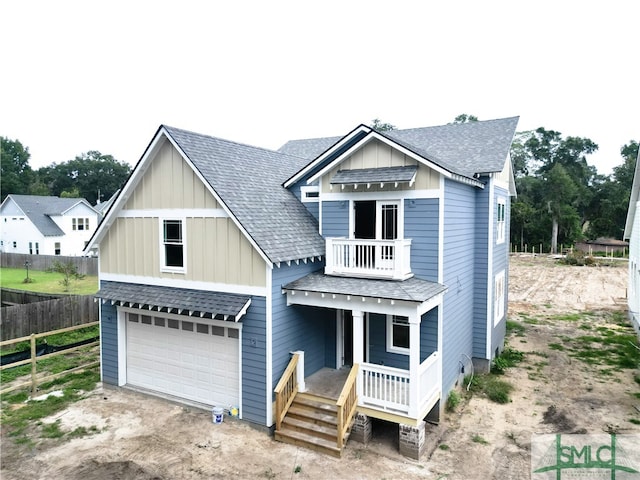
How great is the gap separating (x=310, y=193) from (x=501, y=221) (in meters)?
7.22

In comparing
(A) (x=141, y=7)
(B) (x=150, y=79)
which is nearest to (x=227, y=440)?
(A) (x=141, y=7)

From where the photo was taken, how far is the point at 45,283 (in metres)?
29.4

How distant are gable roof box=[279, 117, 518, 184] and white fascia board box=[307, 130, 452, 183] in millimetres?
463

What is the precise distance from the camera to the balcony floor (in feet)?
34.3

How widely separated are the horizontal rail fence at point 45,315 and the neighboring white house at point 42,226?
3164 centimetres

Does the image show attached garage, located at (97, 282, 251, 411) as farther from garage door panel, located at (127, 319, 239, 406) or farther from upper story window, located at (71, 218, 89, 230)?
upper story window, located at (71, 218, 89, 230)

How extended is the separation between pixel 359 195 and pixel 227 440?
6656mm

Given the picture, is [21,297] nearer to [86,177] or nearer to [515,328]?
[515,328]

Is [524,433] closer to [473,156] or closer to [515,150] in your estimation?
[473,156]

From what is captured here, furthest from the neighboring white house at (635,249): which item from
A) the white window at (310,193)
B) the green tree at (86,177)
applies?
the green tree at (86,177)

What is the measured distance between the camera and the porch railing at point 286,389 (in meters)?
9.80

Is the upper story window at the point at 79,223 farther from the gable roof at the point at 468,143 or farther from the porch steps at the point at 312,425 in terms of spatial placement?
the porch steps at the point at 312,425

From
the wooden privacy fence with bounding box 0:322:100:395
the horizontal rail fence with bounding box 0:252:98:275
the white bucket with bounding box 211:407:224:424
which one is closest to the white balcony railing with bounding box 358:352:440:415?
the white bucket with bounding box 211:407:224:424

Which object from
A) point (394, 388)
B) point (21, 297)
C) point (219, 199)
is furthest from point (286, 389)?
point (21, 297)
